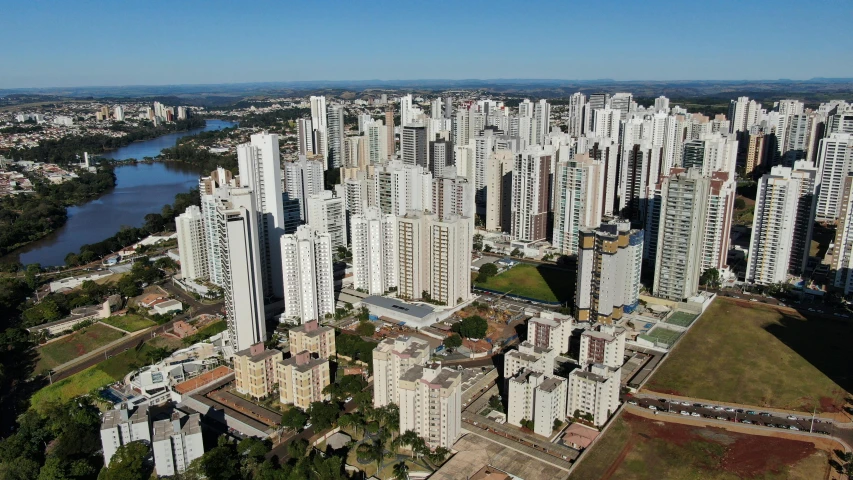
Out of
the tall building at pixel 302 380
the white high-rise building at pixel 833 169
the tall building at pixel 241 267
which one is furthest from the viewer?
the white high-rise building at pixel 833 169

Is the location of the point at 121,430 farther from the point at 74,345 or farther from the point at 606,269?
the point at 606,269

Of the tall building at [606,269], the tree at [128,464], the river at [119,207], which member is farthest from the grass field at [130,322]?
the tall building at [606,269]

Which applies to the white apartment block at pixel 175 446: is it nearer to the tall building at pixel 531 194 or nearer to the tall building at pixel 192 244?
the tall building at pixel 192 244

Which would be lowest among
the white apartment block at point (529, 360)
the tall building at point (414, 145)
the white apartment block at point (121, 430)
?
the white apartment block at point (121, 430)

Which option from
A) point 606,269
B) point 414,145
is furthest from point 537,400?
point 414,145

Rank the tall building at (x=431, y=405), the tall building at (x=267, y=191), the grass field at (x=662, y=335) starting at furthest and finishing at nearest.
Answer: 1. the tall building at (x=267, y=191)
2. the grass field at (x=662, y=335)
3. the tall building at (x=431, y=405)

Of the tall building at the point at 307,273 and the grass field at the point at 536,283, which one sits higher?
the tall building at the point at 307,273

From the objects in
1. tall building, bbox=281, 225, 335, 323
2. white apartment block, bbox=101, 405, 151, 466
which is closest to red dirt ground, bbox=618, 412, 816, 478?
tall building, bbox=281, 225, 335, 323
